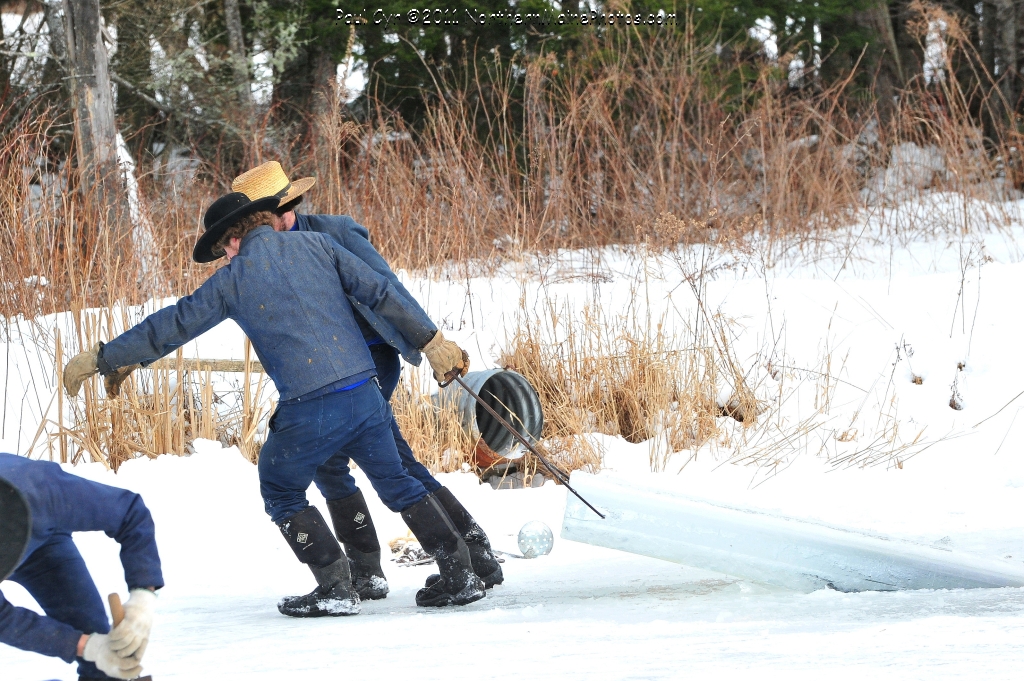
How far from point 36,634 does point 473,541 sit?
1791mm

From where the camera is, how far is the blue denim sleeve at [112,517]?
2.12 m

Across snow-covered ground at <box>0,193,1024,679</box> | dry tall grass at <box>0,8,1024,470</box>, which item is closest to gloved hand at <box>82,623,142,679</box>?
snow-covered ground at <box>0,193,1024,679</box>

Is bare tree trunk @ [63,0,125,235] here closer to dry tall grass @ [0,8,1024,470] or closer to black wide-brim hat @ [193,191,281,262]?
dry tall grass @ [0,8,1024,470]

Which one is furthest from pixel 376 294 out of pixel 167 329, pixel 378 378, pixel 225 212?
pixel 167 329

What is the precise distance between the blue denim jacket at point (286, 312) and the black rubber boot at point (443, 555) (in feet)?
1.65

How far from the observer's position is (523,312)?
6.22 meters

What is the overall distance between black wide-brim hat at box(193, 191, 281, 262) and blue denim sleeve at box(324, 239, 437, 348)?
8.8 inches

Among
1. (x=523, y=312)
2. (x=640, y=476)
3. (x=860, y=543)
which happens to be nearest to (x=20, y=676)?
(x=860, y=543)

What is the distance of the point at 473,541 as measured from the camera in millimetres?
3652

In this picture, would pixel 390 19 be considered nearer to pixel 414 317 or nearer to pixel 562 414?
pixel 562 414

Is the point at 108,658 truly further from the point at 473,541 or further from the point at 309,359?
the point at 473,541

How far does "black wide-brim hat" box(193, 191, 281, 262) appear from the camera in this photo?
315 centimetres

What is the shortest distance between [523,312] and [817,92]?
28.7ft

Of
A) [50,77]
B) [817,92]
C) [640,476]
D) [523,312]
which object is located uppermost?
[50,77]
